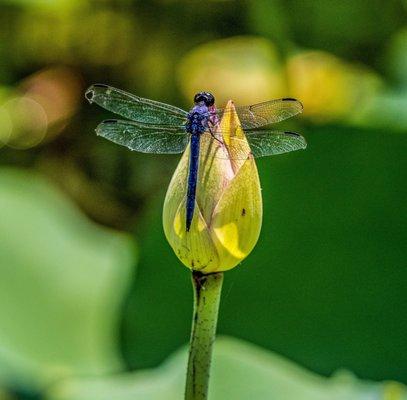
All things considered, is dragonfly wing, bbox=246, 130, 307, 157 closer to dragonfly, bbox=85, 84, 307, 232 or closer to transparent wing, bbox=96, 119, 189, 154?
dragonfly, bbox=85, 84, 307, 232

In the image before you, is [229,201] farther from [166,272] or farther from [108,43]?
[108,43]

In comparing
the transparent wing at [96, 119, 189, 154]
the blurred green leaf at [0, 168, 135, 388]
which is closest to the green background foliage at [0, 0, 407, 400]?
the blurred green leaf at [0, 168, 135, 388]

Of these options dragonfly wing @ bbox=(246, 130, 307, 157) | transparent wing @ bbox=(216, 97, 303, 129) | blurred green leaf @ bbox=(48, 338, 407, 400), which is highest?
transparent wing @ bbox=(216, 97, 303, 129)

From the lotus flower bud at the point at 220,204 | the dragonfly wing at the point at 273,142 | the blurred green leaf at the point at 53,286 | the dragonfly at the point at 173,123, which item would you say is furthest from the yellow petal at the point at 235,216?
the blurred green leaf at the point at 53,286

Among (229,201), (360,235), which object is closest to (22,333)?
(360,235)

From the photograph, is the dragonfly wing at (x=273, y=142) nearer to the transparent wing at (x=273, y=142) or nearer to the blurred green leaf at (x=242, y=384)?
the transparent wing at (x=273, y=142)

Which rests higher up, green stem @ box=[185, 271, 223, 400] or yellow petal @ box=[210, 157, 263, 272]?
yellow petal @ box=[210, 157, 263, 272]
